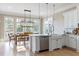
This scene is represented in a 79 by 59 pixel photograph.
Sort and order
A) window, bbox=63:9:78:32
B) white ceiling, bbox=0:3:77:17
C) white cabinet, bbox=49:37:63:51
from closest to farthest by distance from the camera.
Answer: white ceiling, bbox=0:3:77:17 < window, bbox=63:9:78:32 < white cabinet, bbox=49:37:63:51

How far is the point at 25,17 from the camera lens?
9.94 ft

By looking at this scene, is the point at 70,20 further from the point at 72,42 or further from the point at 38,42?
the point at 38,42

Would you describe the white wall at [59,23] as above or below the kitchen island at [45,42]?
above

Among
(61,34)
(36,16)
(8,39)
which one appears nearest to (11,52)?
(8,39)

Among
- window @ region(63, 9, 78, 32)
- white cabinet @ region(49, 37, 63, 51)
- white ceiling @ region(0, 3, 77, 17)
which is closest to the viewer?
white ceiling @ region(0, 3, 77, 17)

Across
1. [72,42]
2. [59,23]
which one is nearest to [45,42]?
[59,23]

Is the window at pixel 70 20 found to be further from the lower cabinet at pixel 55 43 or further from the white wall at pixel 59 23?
the lower cabinet at pixel 55 43

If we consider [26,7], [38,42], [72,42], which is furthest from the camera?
[38,42]

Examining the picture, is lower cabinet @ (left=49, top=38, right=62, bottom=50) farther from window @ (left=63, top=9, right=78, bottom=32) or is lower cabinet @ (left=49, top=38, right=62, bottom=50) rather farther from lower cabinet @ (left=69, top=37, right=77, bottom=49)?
window @ (left=63, top=9, right=78, bottom=32)

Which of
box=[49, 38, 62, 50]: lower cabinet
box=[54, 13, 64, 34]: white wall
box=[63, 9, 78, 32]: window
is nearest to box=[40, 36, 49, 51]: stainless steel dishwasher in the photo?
box=[49, 38, 62, 50]: lower cabinet

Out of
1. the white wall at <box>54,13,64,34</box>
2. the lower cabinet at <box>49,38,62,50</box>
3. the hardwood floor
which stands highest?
the white wall at <box>54,13,64,34</box>

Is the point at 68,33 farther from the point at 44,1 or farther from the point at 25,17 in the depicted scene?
the point at 25,17

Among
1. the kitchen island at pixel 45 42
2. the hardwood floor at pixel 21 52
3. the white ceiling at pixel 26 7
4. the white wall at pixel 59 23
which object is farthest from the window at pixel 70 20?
the hardwood floor at pixel 21 52

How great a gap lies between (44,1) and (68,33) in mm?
1191
